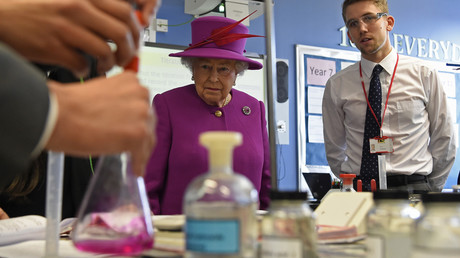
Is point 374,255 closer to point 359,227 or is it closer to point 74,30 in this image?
point 359,227

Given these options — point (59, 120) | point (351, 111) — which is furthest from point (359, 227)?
point (351, 111)

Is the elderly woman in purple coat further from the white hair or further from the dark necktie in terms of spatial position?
the dark necktie

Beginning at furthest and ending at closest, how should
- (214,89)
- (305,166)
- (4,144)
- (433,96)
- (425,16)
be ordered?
(425,16)
(305,166)
(433,96)
(214,89)
(4,144)

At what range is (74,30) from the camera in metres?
0.67

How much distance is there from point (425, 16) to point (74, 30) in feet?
16.8

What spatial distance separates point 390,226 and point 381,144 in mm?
1933

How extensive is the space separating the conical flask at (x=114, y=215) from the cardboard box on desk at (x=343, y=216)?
0.38 meters

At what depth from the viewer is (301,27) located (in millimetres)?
4578

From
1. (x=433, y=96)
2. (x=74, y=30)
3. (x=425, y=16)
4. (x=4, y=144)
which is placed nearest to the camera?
(x=4, y=144)

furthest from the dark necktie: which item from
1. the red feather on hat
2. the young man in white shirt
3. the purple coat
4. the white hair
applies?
the red feather on hat

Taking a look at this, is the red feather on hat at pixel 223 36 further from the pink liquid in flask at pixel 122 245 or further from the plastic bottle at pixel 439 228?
the plastic bottle at pixel 439 228

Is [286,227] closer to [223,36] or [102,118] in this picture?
[102,118]

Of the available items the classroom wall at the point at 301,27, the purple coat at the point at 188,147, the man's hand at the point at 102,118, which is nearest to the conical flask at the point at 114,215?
the man's hand at the point at 102,118

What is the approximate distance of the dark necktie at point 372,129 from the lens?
258 centimetres
